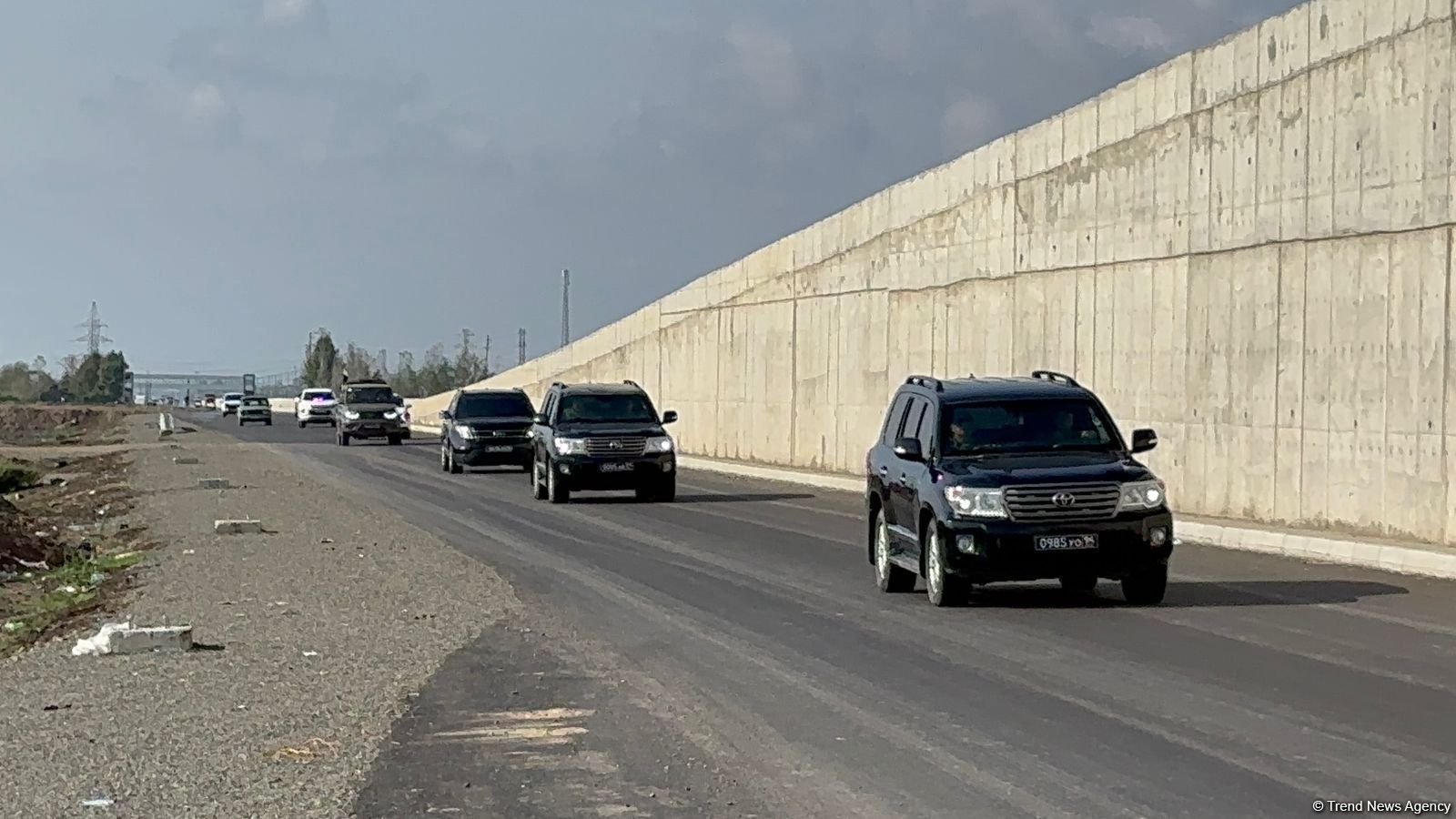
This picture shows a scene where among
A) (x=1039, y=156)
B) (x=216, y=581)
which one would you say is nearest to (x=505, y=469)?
(x=1039, y=156)

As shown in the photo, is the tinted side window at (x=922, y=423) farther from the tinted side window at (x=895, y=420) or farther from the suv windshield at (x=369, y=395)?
the suv windshield at (x=369, y=395)

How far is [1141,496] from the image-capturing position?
16.1 m

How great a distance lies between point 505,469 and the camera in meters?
50.0

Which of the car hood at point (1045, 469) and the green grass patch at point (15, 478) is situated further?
the green grass patch at point (15, 478)

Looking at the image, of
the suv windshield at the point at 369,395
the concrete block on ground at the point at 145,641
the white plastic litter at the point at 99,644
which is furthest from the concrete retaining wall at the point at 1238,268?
the suv windshield at the point at 369,395

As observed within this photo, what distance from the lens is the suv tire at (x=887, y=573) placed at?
18.2 meters

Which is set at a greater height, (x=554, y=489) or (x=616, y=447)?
(x=616, y=447)

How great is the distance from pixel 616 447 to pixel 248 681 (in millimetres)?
20991

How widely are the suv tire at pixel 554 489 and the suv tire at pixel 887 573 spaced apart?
15.7 m

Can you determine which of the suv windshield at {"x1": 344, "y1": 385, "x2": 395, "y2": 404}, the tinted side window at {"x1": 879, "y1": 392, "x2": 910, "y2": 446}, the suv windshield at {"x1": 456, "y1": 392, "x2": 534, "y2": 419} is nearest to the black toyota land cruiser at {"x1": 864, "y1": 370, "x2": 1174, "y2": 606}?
the tinted side window at {"x1": 879, "y1": 392, "x2": 910, "y2": 446}

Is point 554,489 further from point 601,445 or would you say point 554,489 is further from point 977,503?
point 977,503

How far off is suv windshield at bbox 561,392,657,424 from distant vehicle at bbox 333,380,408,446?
34148 mm

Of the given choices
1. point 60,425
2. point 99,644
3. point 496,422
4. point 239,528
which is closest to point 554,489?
point 239,528

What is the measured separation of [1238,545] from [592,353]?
1847 inches
